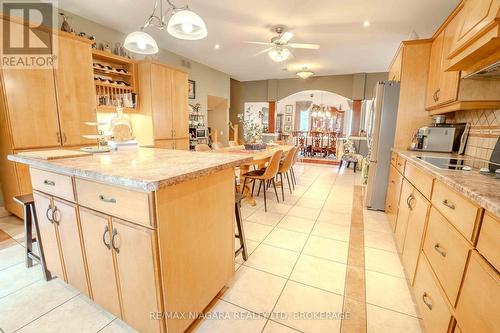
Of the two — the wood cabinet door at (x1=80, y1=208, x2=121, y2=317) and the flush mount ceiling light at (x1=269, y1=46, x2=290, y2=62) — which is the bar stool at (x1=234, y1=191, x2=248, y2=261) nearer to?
the wood cabinet door at (x1=80, y1=208, x2=121, y2=317)

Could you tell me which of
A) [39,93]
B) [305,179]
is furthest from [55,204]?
[305,179]

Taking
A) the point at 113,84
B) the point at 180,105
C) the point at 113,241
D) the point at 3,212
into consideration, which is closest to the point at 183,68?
the point at 180,105

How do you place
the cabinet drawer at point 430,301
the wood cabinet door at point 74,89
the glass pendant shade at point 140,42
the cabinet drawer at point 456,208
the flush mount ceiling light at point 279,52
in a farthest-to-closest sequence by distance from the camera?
1. the flush mount ceiling light at point 279,52
2. the wood cabinet door at point 74,89
3. the glass pendant shade at point 140,42
4. the cabinet drawer at point 430,301
5. the cabinet drawer at point 456,208

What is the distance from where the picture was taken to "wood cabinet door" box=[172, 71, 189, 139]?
4328 mm

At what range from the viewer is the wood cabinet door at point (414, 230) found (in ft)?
4.99

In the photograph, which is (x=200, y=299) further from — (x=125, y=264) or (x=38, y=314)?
(x=38, y=314)

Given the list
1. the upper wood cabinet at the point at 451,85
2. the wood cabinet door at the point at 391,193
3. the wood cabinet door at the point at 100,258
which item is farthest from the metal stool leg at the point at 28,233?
the upper wood cabinet at the point at 451,85

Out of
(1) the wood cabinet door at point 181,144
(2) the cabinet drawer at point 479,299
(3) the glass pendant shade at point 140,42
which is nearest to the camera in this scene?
(2) the cabinet drawer at point 479,299

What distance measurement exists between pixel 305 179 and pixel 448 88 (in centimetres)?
314

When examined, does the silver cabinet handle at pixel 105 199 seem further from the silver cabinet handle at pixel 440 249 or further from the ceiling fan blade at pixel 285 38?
the ceiling fan blade at pixel 285 38

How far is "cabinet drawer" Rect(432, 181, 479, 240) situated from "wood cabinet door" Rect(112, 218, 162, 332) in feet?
4.46

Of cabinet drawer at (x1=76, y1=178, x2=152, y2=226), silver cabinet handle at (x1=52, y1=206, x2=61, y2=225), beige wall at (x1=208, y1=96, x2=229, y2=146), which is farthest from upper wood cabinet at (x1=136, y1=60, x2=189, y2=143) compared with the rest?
cabinet drawer at (x1=76, y1=178, x2=152, y2=226)

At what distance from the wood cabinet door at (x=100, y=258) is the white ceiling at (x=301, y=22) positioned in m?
2.97

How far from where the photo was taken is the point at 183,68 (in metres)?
4.88
